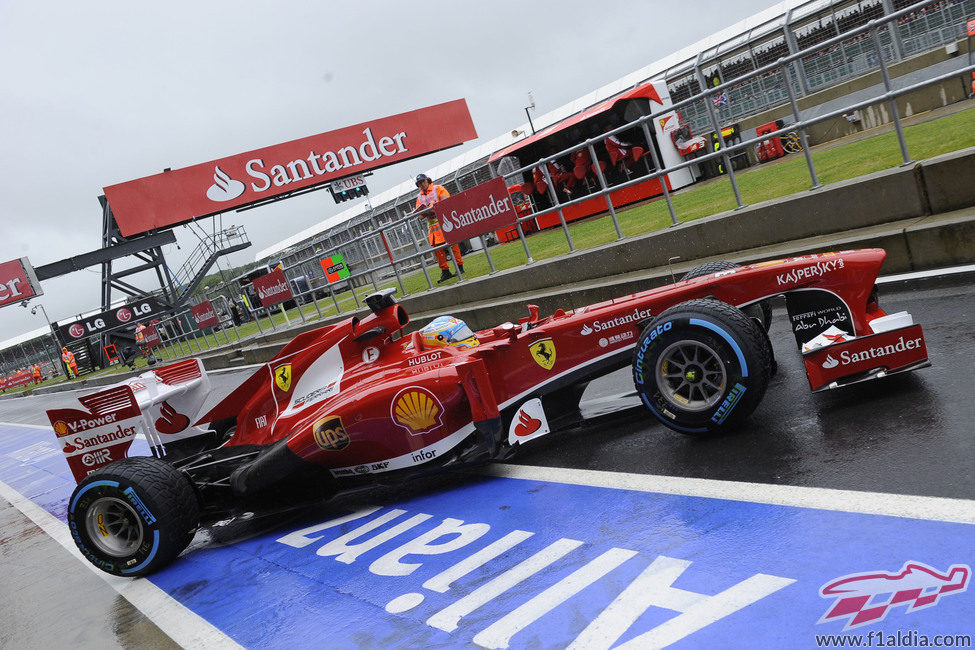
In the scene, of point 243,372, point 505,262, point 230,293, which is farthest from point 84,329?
point 505,262

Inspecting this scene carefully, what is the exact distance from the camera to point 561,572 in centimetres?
346

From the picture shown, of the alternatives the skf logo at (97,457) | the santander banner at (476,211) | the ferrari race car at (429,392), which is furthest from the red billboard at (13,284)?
the ferrari race car at (429,392)

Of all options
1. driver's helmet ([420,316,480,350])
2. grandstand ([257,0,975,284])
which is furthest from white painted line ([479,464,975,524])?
grandstand ([257,0,975,284])

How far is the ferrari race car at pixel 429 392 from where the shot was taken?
4.18 meters

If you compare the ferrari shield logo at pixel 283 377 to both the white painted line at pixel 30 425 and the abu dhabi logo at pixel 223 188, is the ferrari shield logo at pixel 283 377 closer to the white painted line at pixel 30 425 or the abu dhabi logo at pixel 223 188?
the white painted line at pixel 30 425

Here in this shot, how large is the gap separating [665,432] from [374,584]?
2063 millimetres

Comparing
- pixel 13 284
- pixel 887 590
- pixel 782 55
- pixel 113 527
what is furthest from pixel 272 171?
pixel 887 590

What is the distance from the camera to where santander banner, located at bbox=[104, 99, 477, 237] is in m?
31.8

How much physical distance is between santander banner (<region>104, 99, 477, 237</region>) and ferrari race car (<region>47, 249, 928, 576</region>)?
2789 cm

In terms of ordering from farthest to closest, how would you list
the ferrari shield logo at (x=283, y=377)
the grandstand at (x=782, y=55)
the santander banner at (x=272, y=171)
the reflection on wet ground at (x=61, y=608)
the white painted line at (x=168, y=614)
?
the santander banner at (x=272, y=171), the grandstand at (x=782, y=55), the ferrari shield logo at (x=283, y=377), the reflection on wet ground at (x=61, y=608), the white painted line at (x=168, y=614)

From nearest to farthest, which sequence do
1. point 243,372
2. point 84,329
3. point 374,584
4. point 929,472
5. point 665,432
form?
point 929,472
point 374,584
point 665,432
point 243,372
point 84,329

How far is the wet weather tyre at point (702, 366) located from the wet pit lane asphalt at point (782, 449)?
22 centimetres

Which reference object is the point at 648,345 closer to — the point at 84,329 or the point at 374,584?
the point at 374,584

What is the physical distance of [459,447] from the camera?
5.04m
